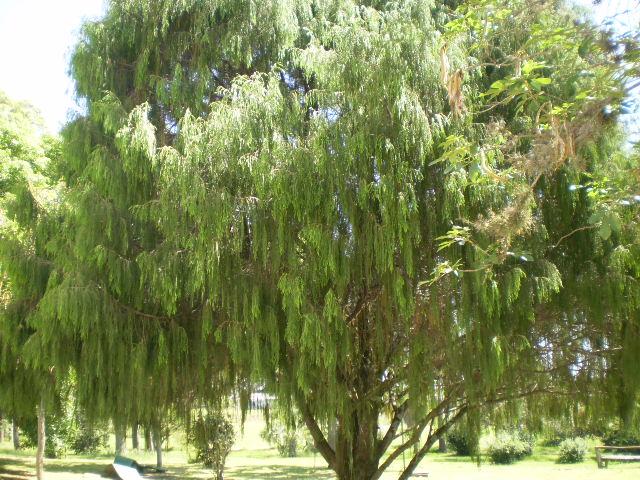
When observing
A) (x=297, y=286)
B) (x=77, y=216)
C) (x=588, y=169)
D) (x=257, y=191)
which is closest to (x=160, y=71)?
(x=77, y=216)

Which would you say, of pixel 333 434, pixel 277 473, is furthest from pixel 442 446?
pixel 333 434

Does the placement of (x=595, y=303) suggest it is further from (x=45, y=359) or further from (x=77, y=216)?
(x=45, y=359)

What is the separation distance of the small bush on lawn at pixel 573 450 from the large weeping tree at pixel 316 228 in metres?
14.1

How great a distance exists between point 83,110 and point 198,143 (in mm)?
2202

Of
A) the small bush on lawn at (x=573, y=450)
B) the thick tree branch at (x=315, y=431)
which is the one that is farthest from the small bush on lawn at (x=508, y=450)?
the thick tree branch at (x=315, y=431)

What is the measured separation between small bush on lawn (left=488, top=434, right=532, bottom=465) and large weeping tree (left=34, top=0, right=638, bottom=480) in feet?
44.3

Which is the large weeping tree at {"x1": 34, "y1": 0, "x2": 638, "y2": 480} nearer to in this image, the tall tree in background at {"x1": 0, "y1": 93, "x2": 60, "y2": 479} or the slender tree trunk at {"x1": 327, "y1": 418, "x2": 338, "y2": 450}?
the slender tree trunk at {"x1": 327, "y1": 418, "x2": 338, "y2": 450}

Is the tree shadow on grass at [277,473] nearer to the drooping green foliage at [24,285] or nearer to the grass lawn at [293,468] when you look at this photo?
the grass lawn at [293,468]

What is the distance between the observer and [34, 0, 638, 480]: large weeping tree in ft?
16.5

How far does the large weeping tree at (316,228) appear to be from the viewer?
5.03m

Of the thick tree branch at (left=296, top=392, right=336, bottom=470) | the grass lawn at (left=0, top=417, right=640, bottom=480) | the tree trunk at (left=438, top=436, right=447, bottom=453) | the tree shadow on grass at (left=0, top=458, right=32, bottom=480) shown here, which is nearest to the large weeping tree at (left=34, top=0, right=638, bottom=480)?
the thick tree branch at (left=296, top=392, right=336, bottom=470)

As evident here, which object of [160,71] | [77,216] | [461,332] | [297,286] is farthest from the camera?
[160,71]

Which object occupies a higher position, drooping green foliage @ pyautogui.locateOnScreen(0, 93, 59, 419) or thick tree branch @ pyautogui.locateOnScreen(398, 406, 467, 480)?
drooping green foliage @ pyautogui.locateOnScreen(0, 93, 59, 419)

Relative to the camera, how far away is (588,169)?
577cm
